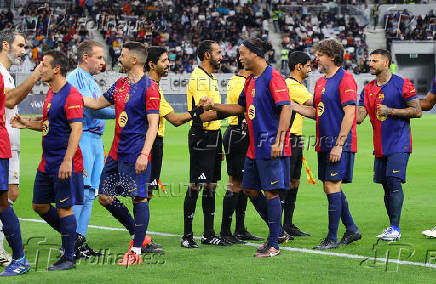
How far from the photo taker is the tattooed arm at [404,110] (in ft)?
27.5

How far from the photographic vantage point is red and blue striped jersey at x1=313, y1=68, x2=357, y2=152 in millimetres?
7941

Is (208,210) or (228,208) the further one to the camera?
(228,208)

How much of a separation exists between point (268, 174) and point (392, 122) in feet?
6.63

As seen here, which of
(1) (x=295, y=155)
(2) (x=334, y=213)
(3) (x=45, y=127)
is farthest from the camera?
(1) (x=295, y=155)

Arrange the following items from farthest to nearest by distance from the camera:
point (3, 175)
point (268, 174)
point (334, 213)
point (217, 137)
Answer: point (217, 137)
point (334, 213)
point (268, 174)
point (3, 175)

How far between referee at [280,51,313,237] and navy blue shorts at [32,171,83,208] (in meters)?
2.91

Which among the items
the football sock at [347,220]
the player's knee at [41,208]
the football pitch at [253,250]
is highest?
the player's knee at [41,208]

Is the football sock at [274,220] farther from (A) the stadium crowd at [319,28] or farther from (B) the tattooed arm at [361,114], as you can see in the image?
(A) the stadium crowd at [319,28]

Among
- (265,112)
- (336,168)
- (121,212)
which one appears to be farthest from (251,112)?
(121,212)

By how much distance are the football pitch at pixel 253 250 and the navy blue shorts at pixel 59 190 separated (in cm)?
67

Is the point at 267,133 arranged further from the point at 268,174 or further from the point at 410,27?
the point at 410,27

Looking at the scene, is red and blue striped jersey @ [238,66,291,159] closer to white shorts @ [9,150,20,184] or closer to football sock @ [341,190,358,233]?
football sock @ [341,190,358,233]

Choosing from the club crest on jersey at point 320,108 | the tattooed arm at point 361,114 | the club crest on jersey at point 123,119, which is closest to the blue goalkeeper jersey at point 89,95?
the club crest on jersey at point 123,119

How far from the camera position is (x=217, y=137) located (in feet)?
27.1
